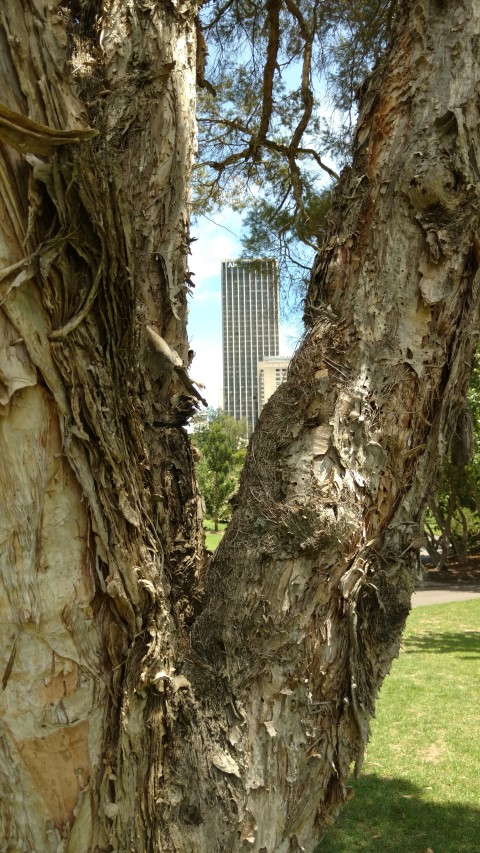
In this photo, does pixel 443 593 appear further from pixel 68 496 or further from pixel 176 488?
pixel 68 496

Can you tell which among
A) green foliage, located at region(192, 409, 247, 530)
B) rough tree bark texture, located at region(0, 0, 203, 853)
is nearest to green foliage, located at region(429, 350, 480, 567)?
green foliage, located at region(192, 409, 247, 530)

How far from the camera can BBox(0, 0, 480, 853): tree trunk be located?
1.41m

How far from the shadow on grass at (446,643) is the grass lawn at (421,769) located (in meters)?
0.43

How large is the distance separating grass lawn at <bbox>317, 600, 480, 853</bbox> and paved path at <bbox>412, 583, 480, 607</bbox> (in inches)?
257

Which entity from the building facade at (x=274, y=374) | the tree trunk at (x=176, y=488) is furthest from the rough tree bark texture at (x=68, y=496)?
the building facade at (x=274, y=374)

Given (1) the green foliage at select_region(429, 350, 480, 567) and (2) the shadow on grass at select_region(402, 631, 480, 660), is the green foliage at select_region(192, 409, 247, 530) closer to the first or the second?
(1) the green foliage at select_region(429, 350, 480, 567)

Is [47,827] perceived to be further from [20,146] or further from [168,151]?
[168,151]

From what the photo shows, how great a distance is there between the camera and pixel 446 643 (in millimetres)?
11508

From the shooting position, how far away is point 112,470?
1.51 meters

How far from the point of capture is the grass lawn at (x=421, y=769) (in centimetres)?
464

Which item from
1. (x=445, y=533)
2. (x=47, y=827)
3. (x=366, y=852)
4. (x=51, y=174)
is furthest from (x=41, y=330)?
(x=445, y=533)

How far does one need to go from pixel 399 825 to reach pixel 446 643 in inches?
281

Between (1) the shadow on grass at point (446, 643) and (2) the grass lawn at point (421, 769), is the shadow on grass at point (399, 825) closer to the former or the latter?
(2) the grass lawn at point (421, 769)

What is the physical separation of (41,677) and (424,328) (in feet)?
4.02
